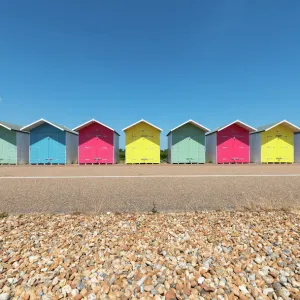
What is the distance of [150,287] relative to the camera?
76.2 inches

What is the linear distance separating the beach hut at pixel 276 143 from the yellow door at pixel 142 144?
10147mm

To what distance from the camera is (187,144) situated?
733 inches

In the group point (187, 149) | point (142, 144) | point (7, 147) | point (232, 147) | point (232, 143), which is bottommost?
point (187, 149)

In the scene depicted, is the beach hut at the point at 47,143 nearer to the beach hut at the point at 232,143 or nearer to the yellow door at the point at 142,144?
the yellow door at the point at 142,144

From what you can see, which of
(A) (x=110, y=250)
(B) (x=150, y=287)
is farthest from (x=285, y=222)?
(A) (x=110, y=250)

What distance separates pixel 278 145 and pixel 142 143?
13349 mm

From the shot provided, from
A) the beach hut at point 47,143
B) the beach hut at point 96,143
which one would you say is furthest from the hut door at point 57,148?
the beach hut at point 96,143

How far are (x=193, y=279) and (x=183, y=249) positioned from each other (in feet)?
1.84

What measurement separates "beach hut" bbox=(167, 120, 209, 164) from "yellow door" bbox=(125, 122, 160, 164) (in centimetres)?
155

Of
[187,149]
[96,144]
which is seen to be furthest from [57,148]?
[187,149]

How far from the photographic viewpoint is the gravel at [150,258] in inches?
75.0

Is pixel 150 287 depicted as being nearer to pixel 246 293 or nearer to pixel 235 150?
pixel 246 293

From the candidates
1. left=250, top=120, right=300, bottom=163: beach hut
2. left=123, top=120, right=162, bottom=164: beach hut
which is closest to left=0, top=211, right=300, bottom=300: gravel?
left=123, top=120, right=162, bottom=164: beach hut

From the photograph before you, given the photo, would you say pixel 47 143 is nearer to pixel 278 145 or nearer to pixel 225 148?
pixel 225 148
